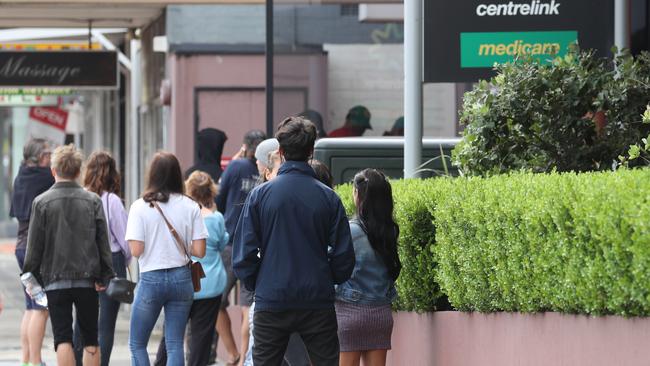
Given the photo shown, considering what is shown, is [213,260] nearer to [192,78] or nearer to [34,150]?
[34,150]

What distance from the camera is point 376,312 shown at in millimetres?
8078

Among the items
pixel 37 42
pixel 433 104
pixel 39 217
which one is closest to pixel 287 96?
pixel 433 104

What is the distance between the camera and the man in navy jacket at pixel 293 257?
23.2 ft

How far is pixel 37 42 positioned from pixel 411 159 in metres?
16.1

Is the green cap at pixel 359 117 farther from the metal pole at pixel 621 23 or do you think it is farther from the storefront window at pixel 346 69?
the metal pole at pixel 621 23

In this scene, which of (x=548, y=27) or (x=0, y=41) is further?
(x=0, y=41)

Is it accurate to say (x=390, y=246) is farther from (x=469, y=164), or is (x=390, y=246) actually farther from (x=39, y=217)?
(x=39, y=217)

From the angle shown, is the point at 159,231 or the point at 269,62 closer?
the point at 159,231

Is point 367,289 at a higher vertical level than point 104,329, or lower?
higher

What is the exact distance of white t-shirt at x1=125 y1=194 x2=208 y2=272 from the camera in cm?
948

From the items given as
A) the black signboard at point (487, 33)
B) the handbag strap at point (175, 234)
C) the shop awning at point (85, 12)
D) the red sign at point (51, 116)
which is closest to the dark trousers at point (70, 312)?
the handbag strap at point (175, 234)

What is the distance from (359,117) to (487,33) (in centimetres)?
634

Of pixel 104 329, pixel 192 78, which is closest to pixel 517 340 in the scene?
pixel 104 329

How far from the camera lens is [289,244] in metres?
7.09
